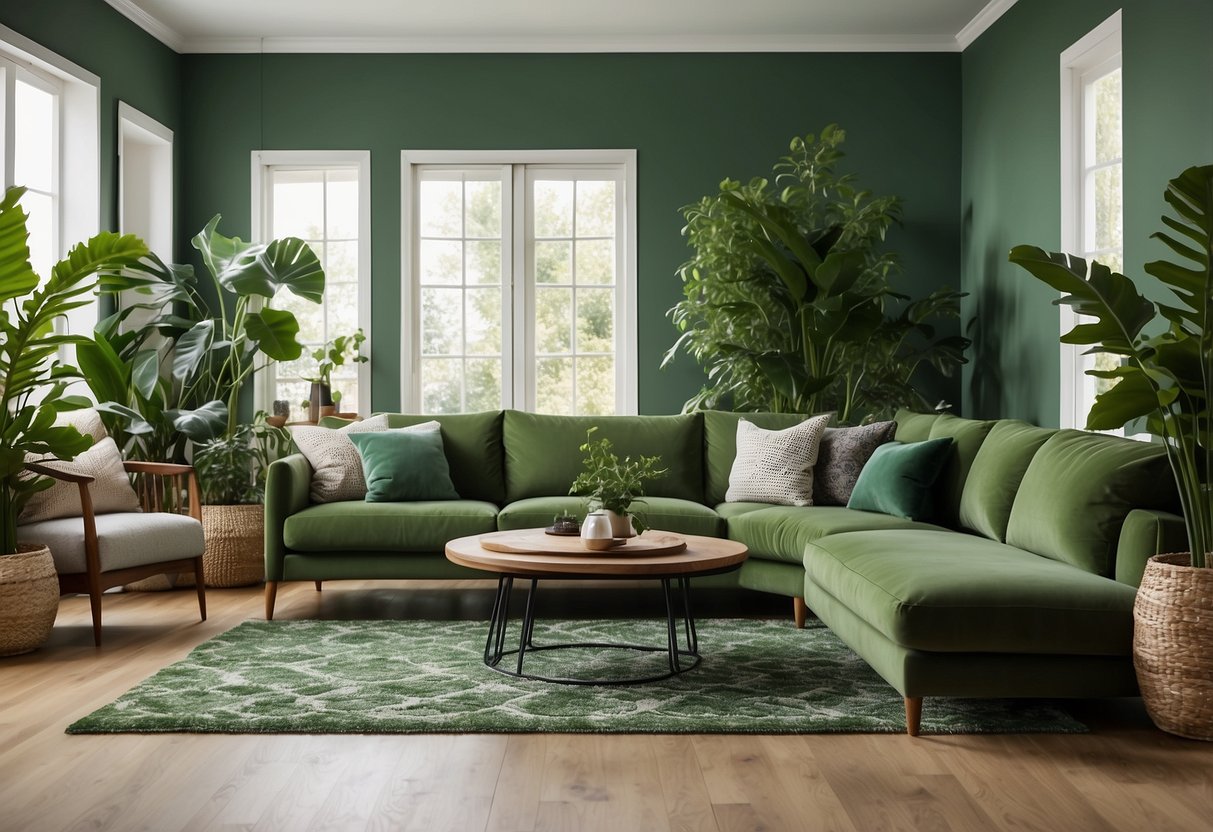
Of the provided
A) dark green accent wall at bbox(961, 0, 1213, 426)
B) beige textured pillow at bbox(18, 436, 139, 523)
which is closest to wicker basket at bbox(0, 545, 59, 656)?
beige textured pillow at bbox(18, 436, 139, 523)

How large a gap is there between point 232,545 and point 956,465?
3.43m

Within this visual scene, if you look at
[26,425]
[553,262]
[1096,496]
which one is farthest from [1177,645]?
[553,262]

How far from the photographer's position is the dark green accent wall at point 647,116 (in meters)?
6.49

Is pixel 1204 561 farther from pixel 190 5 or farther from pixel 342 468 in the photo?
pixel 190 5

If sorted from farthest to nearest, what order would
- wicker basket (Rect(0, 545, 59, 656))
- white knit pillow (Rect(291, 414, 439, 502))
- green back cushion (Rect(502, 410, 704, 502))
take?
green back cushion (Rect(502, 410, 704, 502)) < white knit pillow (Rect(291, 414, 439, 502)) < wicker basket (Rect(0, 545, 59, 656))

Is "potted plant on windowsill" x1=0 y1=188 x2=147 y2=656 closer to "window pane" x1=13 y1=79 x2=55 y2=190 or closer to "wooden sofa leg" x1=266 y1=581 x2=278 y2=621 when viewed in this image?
"wooden sofa leg" x1=266 y1=581 x2=278 y2=621

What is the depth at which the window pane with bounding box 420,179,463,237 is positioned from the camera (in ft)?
21.6

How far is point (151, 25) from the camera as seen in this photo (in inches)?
238

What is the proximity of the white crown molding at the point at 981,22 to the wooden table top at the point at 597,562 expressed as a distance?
3642mm

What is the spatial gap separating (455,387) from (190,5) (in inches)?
97.3

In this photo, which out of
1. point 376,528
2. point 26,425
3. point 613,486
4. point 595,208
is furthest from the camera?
point 595,208

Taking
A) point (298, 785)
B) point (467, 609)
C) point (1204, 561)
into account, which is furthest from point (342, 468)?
point (1204, 561)

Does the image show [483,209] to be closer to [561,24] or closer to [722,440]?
[561,24]

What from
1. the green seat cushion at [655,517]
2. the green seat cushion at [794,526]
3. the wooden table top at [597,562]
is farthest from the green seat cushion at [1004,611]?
the green seat cushion at [655,517]
